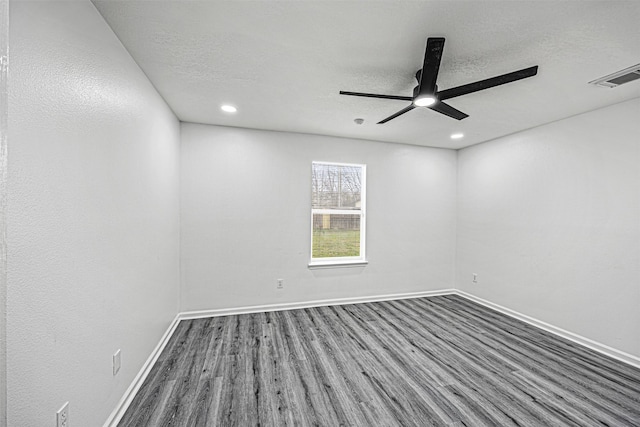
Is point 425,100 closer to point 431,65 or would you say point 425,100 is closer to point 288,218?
point 431,65

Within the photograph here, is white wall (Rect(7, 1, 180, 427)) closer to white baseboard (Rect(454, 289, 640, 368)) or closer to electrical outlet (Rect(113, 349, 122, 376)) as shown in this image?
electrical outlet (Rect(113, 349, 122, 376))

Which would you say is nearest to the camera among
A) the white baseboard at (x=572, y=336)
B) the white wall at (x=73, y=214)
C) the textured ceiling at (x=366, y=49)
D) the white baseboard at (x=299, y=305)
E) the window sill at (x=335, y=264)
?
the white wall at (x=73, y=214)

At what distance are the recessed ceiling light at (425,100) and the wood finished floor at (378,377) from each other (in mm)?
2268

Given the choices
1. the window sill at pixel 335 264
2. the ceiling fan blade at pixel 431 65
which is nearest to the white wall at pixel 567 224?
the window sill at pixel 335 264

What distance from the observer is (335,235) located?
3990 millimetres

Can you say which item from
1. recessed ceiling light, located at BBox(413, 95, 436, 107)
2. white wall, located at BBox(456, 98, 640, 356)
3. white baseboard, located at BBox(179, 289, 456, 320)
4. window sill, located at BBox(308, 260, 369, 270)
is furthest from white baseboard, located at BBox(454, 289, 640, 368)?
recessed ceiling light, located at BBox(413, 95, 436, 107)

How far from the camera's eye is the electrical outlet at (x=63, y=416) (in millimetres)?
1133

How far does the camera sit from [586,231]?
9.06 feet

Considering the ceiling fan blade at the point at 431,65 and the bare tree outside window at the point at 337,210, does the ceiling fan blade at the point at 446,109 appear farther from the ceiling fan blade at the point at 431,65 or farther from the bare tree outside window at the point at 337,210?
the bare tree outside window at the point at 337,210

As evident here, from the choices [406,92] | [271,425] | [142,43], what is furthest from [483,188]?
[142,43]

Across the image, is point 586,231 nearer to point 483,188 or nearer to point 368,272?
point 483,188

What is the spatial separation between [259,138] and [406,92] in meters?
2.01

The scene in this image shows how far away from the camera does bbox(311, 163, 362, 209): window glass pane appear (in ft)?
12.6

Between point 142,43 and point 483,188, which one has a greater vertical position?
point 142,43
